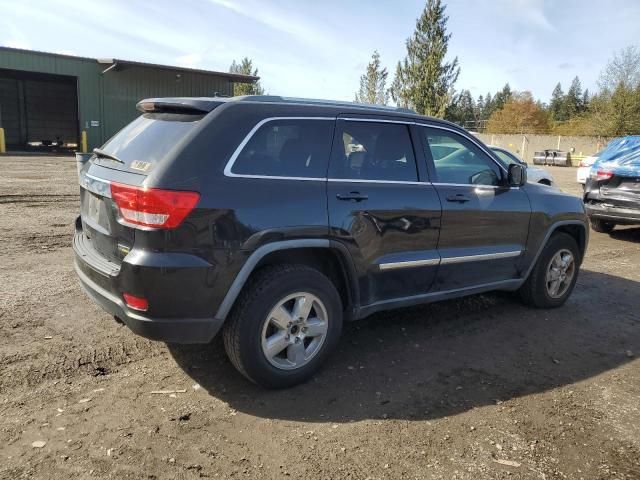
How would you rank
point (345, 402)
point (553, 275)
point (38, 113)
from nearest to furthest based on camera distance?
point (345, 402) → point (553, 275) → point (38, 113)

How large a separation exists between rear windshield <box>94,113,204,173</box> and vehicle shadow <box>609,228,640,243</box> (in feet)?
28.9

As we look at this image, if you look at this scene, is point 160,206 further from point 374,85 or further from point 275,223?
point 374,85

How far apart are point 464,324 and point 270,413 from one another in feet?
7.43

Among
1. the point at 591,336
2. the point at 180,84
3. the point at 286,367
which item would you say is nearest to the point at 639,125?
the point at 180,84

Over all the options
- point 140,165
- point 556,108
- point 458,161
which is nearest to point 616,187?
point 458,161

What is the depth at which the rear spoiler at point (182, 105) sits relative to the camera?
3240mm

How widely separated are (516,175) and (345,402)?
2614 mm

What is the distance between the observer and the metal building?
25.3m

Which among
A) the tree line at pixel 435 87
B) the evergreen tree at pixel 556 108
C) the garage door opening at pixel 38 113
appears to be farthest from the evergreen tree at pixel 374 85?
the evergreen tree at pixel 556 108

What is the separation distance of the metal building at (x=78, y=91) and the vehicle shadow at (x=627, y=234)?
2036 cm

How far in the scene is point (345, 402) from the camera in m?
3.27

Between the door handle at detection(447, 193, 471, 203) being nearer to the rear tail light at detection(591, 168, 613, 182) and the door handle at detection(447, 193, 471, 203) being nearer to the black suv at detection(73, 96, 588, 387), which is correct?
the black suv at detection(73, 96, 588, 387)

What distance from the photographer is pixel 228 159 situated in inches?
121

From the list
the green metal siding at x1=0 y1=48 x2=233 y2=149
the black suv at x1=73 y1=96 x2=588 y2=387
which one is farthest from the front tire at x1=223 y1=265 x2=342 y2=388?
the green metal siding at x1=0 y1=48 x2=233 y2=149
